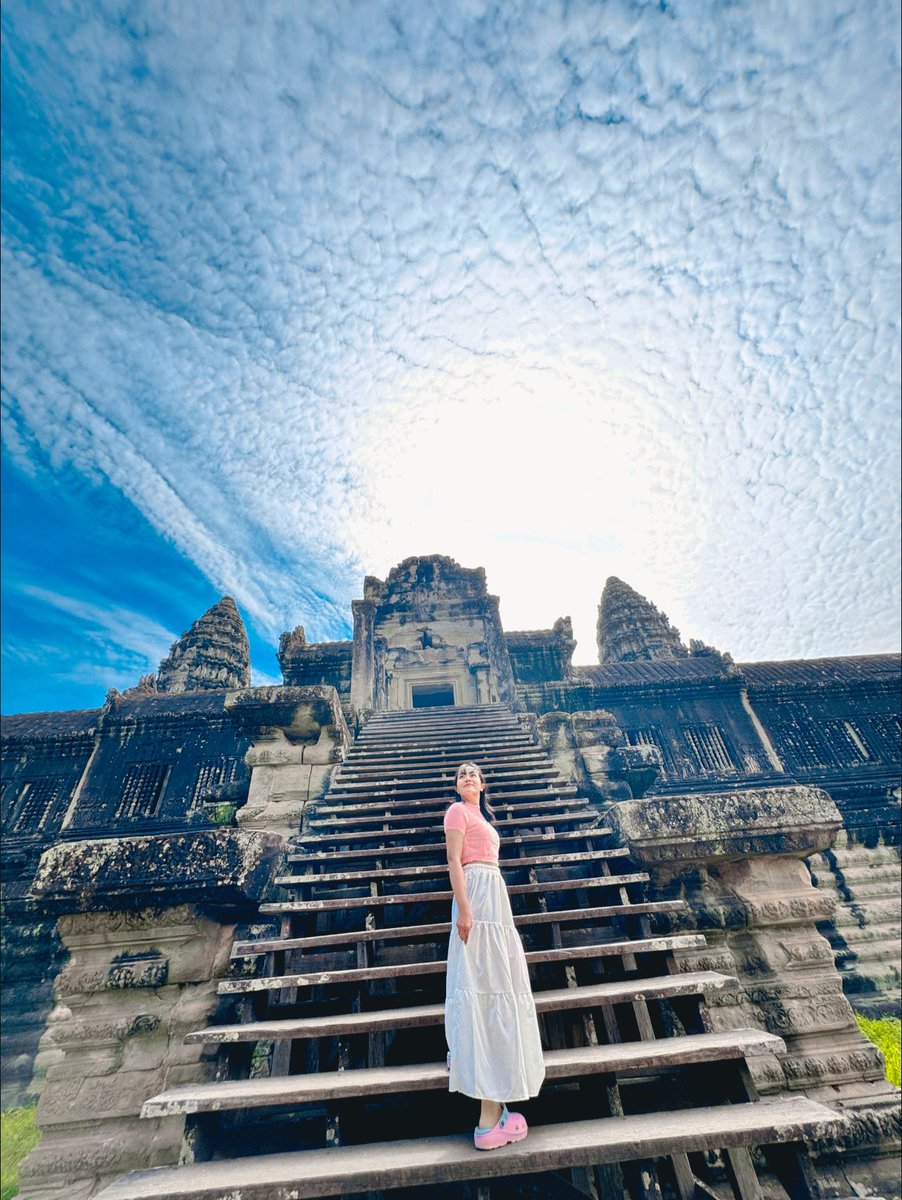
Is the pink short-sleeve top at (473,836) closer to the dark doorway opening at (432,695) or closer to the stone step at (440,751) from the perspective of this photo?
the stone step at (440,751)

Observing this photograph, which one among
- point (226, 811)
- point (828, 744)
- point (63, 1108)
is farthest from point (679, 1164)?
point (828, 744)

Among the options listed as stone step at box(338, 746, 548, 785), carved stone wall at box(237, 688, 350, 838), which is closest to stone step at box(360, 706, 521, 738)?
stone step at box(338, 746, 548, 785)

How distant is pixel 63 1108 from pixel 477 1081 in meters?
2.06

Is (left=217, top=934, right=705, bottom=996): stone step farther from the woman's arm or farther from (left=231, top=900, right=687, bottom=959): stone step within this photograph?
the woman's arm

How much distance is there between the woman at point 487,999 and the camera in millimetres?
1838

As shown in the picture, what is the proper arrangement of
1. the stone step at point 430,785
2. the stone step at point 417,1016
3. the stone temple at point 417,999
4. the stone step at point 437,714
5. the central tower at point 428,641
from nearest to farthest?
the stone temple at point 417,999, the stone step at point 417,1016, the stone step at point 430,785, the stone step at point 437,714, the central tower at point 428,641

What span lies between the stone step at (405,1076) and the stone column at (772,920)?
2.32 ft

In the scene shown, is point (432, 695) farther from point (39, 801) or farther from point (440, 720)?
point (39, 801)

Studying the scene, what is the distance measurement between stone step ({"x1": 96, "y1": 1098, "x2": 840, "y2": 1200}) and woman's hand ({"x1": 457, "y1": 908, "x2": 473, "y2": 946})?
0.62m

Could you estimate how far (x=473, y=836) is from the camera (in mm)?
2500

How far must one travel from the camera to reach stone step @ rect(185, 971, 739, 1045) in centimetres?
216

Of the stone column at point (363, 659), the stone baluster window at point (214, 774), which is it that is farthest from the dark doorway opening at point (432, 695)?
the stone baluster window at point (214, 774)

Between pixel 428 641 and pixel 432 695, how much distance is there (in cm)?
159

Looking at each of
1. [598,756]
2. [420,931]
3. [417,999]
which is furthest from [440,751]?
[417,999]
